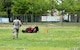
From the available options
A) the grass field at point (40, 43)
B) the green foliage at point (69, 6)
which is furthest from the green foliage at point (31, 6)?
the grass field at point (40, 43)

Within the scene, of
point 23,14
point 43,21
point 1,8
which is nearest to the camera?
point 43,21

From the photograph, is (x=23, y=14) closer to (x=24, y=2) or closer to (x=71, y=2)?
(x=24, y=2)

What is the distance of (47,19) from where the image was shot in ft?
222

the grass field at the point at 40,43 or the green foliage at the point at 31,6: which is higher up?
the green foliage at the point at 31,6

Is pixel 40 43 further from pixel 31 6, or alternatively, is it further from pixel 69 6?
pixel 31 6

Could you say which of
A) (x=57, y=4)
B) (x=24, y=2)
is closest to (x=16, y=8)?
(x=24, y=2)

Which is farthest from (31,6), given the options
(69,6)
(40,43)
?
(40,43)

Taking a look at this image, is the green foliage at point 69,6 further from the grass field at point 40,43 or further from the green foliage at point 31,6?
the grass field at point 40,43

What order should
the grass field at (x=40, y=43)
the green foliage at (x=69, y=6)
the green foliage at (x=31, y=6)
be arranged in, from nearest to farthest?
1. the grass field at (x=40, y=43)
2. the green foliage at (x=69, y=6)
3. the green foliage at (x=31, y=6)

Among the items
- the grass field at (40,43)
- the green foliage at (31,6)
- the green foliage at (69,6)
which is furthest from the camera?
the green foliage at (31,6)

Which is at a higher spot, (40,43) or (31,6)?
(31,6)

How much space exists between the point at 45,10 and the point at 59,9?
3.64 m

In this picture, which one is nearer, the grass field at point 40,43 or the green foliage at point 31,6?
the grass field at point 40,43

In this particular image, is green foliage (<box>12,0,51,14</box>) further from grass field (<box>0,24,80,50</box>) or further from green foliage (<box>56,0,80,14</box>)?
grass field (<box>0,24,80,50</box>)
